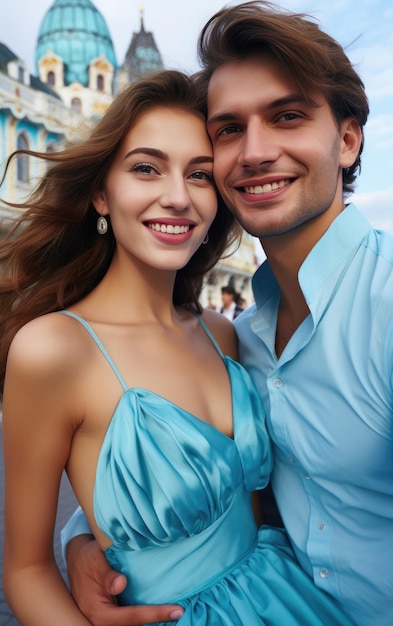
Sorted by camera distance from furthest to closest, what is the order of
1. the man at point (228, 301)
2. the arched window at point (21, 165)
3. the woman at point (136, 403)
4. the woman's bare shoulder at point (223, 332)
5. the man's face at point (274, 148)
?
the arched window at point (21, 165)
the man at point (228, 301)
the woman's bare shoulder at point (223, 332)
the man's face at point (274, 148)
the woman at point (136, 403)

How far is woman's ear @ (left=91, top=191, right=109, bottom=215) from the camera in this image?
2434 mm

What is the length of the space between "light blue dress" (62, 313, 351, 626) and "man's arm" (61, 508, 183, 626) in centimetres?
6

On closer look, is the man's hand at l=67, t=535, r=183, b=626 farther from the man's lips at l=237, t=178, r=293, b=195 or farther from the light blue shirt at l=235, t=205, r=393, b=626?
the man's lips at l=237, t=178, r=293, b=195

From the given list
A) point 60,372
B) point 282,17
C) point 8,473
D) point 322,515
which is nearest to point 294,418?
point 322,515

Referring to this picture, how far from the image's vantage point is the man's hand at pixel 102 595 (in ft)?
6.21

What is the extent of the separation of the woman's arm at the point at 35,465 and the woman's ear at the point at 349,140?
1380mm

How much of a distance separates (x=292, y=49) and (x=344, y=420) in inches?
51.9

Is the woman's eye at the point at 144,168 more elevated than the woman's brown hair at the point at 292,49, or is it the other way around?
the woman's brown hair at the point at 292,49

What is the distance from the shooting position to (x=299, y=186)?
2.18m

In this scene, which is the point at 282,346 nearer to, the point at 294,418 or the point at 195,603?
the point at 294,418

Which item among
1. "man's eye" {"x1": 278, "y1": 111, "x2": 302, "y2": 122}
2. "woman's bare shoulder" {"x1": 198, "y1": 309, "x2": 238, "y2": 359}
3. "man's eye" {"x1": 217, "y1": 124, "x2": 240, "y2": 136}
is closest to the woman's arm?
"woman's bare shoulder" {"x1": 198, "y1": 309, "x2": 238, "y2": 359}

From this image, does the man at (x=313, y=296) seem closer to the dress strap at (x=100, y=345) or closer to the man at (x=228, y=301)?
the dress strap at (x=100, y=345)

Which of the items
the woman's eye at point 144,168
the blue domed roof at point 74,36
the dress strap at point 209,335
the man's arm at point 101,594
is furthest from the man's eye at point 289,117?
the blue domed roof at point 74,36

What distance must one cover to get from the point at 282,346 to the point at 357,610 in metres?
0.98
